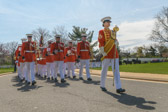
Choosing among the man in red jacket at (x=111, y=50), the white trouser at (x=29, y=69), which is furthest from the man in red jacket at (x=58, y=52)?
the man in red jacket at (x=111, y=50)

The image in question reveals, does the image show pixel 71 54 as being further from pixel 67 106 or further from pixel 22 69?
pixel 67 106

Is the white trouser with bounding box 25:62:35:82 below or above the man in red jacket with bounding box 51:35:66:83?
below

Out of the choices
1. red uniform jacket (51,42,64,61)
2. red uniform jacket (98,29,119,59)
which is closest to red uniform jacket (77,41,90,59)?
red uniform jacket (51,42,64,61)

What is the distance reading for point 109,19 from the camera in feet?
18.9

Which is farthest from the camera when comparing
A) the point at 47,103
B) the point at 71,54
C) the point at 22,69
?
the point at 71,54

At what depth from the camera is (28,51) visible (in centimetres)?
833

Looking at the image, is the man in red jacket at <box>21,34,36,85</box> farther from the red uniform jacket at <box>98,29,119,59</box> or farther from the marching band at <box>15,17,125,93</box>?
the red uniform jacket at <box>98,29,119,59</box>

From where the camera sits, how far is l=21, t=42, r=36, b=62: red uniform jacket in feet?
27.1

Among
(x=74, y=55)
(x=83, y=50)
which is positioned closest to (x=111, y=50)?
(x=83, y=50)

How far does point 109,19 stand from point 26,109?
3.79m

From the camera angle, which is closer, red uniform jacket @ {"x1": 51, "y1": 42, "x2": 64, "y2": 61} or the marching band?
the marching band

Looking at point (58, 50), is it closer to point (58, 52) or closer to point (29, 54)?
point (58, 52)

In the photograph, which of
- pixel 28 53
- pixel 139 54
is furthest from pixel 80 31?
pixel 139 54

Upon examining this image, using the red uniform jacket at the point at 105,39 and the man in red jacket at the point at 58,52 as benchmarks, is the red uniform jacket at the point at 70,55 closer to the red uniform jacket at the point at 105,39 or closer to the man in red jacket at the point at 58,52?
the man in red jacket at the point at 58,52
